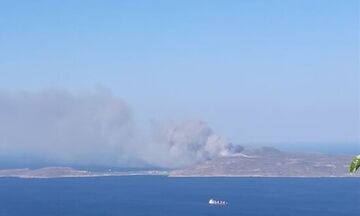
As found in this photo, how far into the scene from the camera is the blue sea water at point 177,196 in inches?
3130

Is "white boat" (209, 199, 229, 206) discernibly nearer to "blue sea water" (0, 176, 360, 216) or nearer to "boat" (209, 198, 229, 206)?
"boat" (209, 198, 229, 206)

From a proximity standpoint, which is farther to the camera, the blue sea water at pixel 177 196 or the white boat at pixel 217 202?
the white boat at pixel 217 202

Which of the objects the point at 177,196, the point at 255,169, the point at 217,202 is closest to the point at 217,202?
the point at 217,202

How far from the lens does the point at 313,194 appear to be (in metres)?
96.4

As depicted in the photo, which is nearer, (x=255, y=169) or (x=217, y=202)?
(x=217, y=202)

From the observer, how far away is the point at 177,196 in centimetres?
9650

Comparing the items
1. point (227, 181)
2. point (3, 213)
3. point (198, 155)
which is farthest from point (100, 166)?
point (3, 213)

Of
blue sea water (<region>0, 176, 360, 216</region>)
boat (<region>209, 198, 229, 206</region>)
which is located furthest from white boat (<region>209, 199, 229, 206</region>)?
blue sea water (<region>0, 176, 360, 216</region>)

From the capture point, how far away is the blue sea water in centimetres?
7950

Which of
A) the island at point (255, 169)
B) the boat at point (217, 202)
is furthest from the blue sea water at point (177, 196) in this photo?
the island at point (255, 169)

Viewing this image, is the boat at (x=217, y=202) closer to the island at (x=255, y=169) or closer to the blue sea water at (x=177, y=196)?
the blue sea water at (x=177, y=196)

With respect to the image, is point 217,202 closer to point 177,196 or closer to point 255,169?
point 177,196

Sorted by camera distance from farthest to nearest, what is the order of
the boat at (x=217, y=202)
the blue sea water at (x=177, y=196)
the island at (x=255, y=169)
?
the island at (x=255, y=169), the boat at (x=217, y=202), the blue sea water at (x=177, y=196)

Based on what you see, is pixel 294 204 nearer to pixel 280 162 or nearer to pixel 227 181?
pixel 227 181
